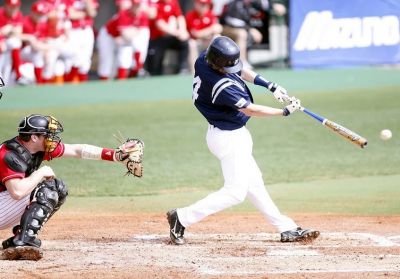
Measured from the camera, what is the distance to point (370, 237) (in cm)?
773

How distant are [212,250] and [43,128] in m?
1.60

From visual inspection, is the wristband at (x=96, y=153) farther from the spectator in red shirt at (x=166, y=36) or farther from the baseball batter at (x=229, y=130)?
the spectator in red shirt at (x=166, y=36)

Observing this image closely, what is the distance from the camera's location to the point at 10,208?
22.8 ft

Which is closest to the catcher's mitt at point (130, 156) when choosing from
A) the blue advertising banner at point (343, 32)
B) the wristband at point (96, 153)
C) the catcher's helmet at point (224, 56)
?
the wristband at point (96, 153)

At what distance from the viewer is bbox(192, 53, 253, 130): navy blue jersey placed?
7.20m

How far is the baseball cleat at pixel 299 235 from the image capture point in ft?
24.6

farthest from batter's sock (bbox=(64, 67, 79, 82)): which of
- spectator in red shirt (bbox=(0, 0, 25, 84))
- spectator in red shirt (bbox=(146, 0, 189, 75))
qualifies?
spectator in red shirt (bbox=(146, 0, 189, 75))

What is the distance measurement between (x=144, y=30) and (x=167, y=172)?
6565 mm

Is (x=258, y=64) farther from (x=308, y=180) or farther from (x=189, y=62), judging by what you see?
(x=308, y=180)

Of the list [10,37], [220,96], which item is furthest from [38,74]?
[220,96]

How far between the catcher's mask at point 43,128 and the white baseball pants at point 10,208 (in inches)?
18.3

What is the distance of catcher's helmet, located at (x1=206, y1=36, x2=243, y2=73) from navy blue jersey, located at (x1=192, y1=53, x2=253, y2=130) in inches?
3.5

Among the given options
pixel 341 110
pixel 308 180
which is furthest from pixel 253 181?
pixel 341 110

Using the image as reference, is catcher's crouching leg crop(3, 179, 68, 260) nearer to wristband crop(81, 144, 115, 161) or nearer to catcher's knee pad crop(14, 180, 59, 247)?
catcher's knee pad crop(14, 180, 59, 247)
